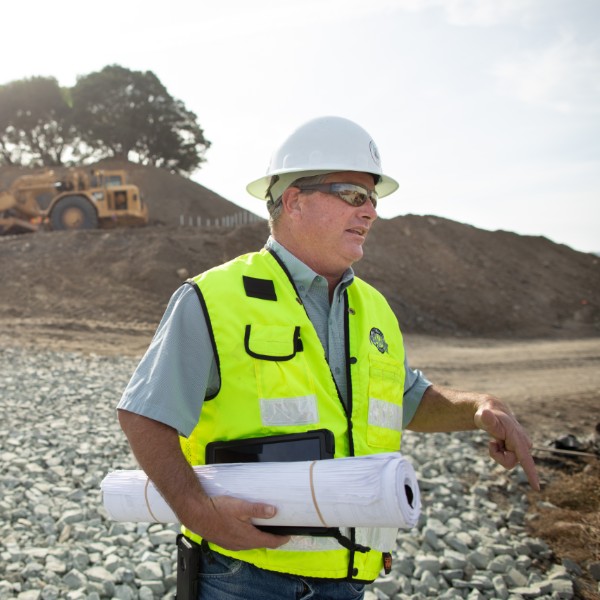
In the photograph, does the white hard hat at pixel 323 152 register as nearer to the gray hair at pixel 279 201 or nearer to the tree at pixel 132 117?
the gray hair at pixel 279 201

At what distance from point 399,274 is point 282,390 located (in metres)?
19.4

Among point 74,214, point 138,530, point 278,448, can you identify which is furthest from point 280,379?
point 74,214

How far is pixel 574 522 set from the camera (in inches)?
193

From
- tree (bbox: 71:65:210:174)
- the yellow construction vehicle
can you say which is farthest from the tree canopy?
the yellow construction vehicle

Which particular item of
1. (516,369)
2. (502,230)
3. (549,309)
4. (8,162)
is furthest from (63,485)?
(8,162)

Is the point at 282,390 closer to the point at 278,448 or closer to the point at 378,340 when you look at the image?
the point at 278,448

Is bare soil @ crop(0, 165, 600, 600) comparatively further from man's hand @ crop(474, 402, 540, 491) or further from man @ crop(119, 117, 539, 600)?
man @ crop(119, 117, 539, 600)

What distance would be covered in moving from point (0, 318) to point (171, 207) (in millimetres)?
23026

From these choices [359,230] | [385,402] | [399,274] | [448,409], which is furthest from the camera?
[399,274]

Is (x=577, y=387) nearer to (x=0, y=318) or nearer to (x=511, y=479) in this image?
(x=511, y=479)

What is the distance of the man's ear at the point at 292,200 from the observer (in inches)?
82.8

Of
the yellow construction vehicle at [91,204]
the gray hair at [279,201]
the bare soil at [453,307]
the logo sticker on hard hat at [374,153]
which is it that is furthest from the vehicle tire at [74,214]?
the logo sticker on hard hat at [374,153]

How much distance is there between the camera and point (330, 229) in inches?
81.9

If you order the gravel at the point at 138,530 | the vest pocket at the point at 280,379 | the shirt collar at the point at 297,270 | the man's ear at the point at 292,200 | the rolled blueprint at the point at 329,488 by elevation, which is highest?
the man's ear at the point at 292,200
